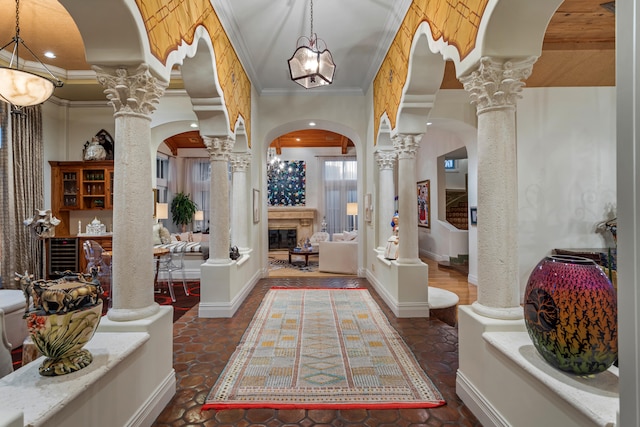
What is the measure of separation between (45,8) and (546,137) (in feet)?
23.5

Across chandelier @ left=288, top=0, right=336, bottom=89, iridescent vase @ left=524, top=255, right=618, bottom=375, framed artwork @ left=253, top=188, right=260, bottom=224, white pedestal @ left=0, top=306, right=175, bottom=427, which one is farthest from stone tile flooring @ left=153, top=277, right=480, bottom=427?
chandelier @ left=288, top=0, right=336, bottom=89

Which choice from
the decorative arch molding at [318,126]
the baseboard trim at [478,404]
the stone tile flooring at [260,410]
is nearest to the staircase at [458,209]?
the decorative arch molding at [318,126]

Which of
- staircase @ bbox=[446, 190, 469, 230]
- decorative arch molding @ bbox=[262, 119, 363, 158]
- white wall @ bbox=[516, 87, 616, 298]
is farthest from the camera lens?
staircase @ bbox=[446, 190, 469, 230]

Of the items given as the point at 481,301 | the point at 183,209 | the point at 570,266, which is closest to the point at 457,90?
the point at 481,301

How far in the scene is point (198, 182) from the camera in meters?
12.7

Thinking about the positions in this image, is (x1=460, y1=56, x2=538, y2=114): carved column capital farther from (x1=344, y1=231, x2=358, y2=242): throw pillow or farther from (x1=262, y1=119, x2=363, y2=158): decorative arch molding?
(x1=344, y1=231, x2=358, y2=242): throw pillow

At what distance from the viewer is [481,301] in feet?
7.55

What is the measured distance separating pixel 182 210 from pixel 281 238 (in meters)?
3.67

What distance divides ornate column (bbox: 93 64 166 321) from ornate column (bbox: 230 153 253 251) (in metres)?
3.44

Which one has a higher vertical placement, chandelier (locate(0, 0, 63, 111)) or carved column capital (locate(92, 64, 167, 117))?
chandelier (locate(0, 0, 63, 111))

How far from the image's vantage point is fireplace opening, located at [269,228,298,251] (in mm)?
12266

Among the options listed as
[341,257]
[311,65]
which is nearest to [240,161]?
[311,65]

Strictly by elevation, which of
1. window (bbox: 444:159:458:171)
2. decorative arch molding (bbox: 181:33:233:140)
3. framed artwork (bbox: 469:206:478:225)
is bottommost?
framed artwork (bbox: 469:206:478:225)

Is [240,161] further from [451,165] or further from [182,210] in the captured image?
[451,165]
